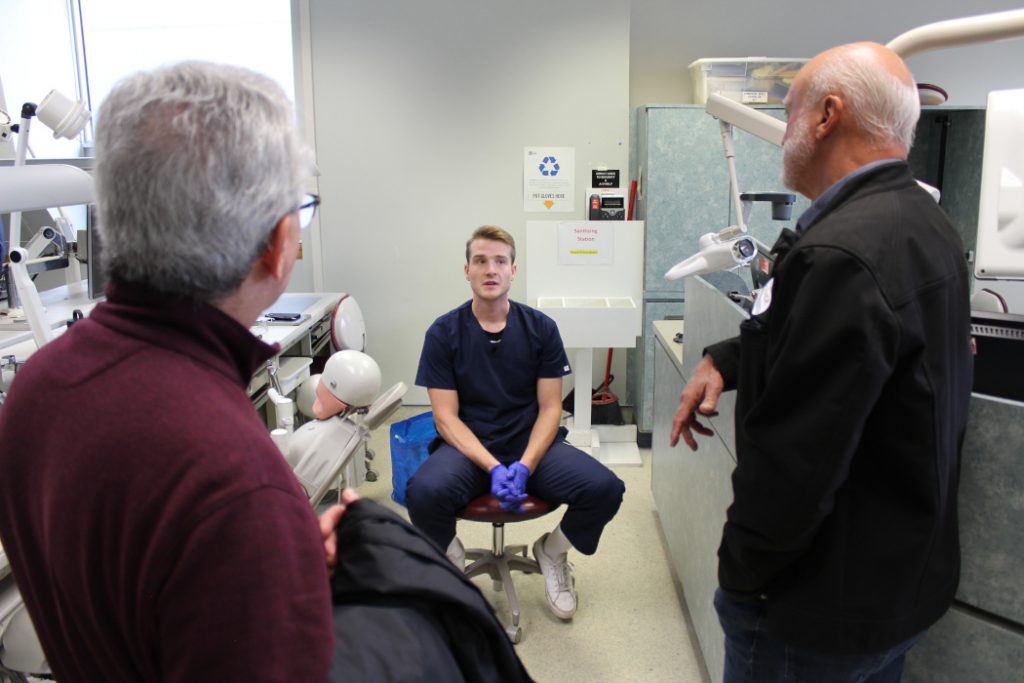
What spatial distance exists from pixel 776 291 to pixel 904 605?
50cm

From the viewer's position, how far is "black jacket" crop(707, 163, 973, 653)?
1018mm

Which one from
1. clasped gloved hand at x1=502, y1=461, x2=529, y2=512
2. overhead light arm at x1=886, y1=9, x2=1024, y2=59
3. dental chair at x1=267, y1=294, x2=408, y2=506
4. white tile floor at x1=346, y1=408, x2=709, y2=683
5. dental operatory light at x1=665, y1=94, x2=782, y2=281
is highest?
overhead light arm at x1=886, y1=9, x2=1024, y2=59

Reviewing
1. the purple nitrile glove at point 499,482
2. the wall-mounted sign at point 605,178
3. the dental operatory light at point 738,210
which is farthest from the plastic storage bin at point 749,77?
the purple nitrile glove at point 499,482

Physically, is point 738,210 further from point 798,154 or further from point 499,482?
point 499,482

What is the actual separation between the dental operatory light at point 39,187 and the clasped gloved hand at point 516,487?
1.23 meters

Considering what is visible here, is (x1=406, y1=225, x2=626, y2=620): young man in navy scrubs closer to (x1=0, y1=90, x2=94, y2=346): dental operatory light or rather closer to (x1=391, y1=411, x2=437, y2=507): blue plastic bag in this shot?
(x1=391, y1=411, x2=437, y2=507): blue plastic bag

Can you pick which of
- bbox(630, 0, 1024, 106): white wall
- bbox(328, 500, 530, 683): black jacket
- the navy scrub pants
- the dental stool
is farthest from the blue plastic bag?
bbox(630, 0, 1024, 106): white wall

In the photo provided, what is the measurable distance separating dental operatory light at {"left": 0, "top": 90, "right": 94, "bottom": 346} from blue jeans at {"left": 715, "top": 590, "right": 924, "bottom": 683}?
45.2 inches

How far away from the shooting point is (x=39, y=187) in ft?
4.74

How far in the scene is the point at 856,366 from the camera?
100 centimetres

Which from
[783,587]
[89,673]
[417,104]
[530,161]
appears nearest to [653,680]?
[783,587]

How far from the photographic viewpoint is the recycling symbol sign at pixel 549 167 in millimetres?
4066

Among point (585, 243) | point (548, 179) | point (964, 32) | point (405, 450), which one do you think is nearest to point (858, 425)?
point (964, 32)

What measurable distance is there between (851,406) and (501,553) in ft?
5.67
